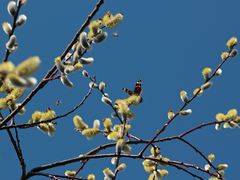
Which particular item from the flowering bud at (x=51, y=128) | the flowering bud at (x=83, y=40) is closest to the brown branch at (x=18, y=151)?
the flowering bud at (x=51, y=128)

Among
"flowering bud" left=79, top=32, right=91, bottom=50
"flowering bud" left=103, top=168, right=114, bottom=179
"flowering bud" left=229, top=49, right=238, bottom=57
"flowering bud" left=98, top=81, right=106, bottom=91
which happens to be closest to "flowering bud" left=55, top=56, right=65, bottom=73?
"flowering bud" left=79, top=32, right=91, bottom=50

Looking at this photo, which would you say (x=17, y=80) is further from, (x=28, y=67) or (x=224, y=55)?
(x=224, y=55)

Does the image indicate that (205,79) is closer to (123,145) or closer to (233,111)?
(233,111)

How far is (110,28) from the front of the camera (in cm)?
373

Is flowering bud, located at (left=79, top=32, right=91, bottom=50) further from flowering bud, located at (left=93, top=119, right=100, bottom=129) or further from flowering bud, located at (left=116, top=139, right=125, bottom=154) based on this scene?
flowering bud, located at (left=116, top=139, right=125, bottom=154)

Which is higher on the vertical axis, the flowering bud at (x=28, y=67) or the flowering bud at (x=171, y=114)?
the flowering bud at (x=171, y=114)

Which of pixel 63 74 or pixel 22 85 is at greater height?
Result: pixel 63 74

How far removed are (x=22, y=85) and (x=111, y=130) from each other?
57.9 inches

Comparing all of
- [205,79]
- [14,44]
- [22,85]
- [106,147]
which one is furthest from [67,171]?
[22,85]

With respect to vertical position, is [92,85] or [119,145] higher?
[92,85]

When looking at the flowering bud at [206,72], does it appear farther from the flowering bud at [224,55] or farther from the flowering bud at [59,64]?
the flowering bud at [59,64]

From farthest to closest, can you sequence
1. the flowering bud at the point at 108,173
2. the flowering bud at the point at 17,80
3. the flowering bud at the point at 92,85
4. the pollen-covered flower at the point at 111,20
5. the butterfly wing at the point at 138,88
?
the flowering bud at the point at 92,85
the butterfly wing at the point at 138,88
the pollen-covered flower at the point at 111,20
the flowering bud at the point at 108,173
the flowering bud at the point at 17,80

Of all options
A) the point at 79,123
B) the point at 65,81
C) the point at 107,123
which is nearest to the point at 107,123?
the point at 107,123

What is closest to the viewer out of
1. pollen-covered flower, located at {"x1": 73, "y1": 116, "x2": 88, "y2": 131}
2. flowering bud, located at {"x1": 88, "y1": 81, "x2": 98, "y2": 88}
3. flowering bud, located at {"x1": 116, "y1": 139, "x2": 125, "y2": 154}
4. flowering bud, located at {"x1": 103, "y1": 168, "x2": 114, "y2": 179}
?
flowering bud, located at {"x1": 116, "y1": 139, "x2": 125, "y2": 154}
